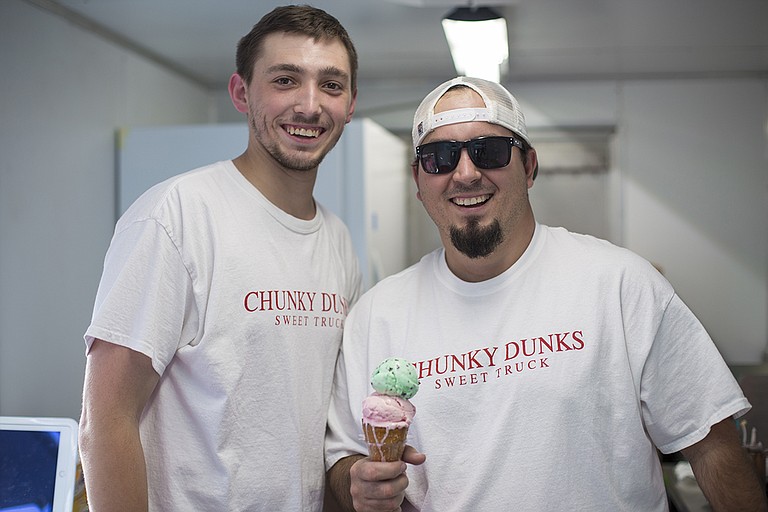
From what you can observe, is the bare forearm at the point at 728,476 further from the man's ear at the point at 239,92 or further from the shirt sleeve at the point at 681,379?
the man's ear at the point at 239,92

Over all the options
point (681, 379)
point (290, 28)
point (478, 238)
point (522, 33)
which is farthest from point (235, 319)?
point (522, 33)

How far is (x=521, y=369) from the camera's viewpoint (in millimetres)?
1828

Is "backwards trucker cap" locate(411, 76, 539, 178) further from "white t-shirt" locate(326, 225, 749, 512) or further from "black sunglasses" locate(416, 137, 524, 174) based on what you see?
"white t-shirt" locate(326, 225, 749, 512)

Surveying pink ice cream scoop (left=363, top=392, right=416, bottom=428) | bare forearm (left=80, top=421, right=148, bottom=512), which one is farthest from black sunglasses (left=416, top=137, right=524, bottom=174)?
bare forearm (left=80, top=421, right=148, bottom=512)

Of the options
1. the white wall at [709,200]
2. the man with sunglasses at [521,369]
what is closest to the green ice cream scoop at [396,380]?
the man with sunglasses at [521,369]

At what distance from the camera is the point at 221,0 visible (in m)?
3.07

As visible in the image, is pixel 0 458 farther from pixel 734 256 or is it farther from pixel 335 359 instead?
pixel 734 256

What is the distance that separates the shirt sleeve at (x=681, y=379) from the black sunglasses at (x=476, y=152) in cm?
52

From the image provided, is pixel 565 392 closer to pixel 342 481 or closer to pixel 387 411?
pixel 387 411

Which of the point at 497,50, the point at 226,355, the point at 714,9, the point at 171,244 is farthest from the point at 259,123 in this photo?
the point at 714,9

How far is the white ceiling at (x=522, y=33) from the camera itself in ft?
10.4

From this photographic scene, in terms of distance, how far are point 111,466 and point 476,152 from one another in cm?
108

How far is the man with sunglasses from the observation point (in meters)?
1.78

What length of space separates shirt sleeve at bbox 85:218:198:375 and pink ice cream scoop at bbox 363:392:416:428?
46 cm
